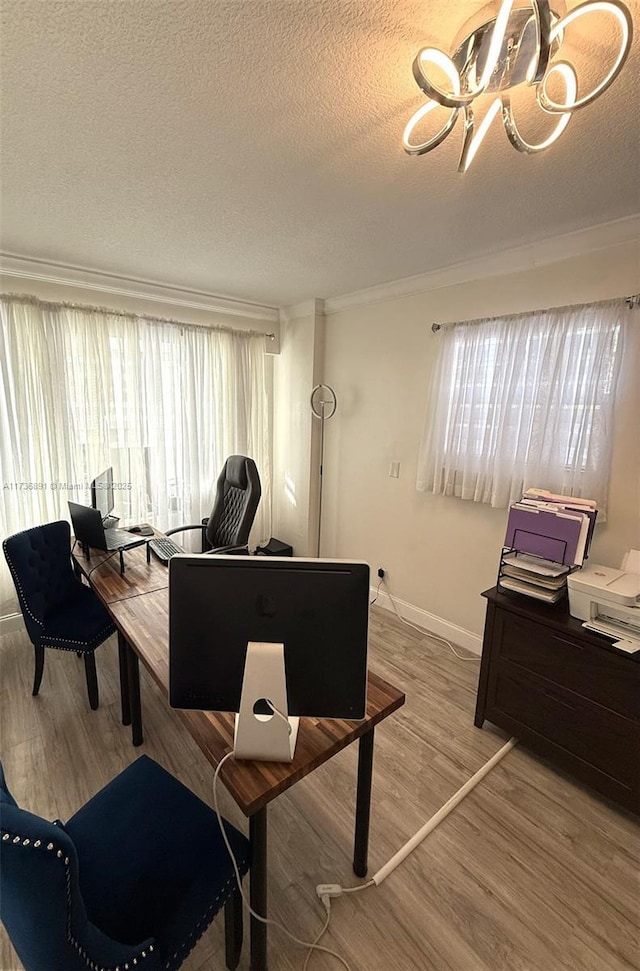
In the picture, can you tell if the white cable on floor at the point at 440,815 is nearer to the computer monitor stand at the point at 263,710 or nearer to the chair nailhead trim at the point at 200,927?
the chair nailhead trim at the point at 200,927

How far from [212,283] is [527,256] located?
2.15 m

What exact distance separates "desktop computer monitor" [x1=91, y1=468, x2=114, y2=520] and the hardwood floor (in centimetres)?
105

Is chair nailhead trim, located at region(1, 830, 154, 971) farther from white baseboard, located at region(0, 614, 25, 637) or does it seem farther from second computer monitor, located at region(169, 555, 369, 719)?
white baseboard, located at region(0, 614, 25, 637)

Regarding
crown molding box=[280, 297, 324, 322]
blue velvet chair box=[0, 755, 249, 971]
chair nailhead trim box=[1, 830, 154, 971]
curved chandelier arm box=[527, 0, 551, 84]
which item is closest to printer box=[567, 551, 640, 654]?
blue velvet chair box=[0, 755, 249, 971]

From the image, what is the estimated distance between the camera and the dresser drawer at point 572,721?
1668 millimetres

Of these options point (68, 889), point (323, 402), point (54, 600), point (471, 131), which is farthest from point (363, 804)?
point (323, 402)

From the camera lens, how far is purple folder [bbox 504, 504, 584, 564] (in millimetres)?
1917

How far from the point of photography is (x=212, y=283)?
3.13m

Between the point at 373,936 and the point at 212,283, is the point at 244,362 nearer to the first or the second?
the point at 212,283

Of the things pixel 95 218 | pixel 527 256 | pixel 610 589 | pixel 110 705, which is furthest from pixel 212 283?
pixel 610 589

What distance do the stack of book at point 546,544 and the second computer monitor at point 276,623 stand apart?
1296mm

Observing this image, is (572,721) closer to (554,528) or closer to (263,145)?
(554,528)

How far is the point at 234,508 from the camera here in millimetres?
3010

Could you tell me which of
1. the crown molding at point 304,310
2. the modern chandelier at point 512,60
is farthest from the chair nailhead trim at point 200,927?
the crown molding at point 304,310
